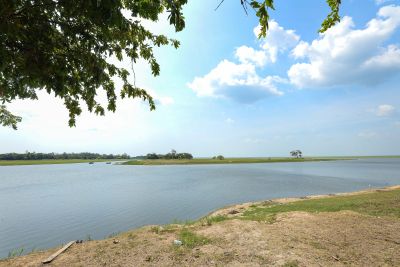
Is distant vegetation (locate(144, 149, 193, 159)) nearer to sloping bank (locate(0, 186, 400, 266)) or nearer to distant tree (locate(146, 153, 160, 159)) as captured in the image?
distant tree (locate(146, 153, 160, 159))

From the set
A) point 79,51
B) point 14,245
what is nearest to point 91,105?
point 79,51

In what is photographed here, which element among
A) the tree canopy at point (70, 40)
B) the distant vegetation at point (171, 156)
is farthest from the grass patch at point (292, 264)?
the distant vegetation at point (171, 156)

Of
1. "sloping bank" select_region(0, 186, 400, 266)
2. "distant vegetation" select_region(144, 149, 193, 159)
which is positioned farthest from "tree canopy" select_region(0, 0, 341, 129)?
"distant vegetation" select_region(144, 149, 193, 159)

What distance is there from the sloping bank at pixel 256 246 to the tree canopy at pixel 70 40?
4.66m

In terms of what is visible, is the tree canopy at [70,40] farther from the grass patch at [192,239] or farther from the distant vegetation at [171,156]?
the distant vegetation at [171,156]

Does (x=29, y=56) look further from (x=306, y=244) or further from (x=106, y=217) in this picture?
(x=106, y=217)

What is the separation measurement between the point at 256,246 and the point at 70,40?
25.1 ft

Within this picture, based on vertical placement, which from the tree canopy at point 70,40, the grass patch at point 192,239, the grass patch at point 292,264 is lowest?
the grass patch at point 192,239

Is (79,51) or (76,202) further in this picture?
(76,202)

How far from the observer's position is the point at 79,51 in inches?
237

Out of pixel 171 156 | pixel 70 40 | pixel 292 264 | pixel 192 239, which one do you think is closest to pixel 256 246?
pixel 292 264

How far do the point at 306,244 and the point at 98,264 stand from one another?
6205 millimetres

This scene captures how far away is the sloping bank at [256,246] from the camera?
7.73m

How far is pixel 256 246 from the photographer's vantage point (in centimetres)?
877
